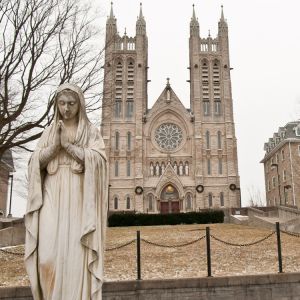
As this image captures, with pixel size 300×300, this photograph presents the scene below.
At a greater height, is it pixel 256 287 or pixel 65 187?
pixel 65 187

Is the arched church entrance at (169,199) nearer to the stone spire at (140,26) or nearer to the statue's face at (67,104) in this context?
the stone spire at (140,26)

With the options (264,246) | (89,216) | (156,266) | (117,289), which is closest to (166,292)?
(117,289)

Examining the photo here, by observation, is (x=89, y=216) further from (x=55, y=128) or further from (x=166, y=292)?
(x=166, y=292)

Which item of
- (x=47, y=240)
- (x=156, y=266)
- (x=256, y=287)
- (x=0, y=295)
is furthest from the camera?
(x=156, y=266)

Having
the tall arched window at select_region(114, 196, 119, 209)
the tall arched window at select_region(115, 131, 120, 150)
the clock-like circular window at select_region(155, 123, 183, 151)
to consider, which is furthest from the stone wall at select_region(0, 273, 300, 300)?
the clock-like circular window at select_region(155, 123, 183, 151)

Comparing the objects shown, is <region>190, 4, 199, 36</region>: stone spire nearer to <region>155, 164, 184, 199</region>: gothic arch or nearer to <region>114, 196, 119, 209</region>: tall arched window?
<region>155, 164, 184, 199</region>: gothic arch

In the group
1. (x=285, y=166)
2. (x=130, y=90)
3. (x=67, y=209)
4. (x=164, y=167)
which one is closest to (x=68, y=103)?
(x=67, y=209)

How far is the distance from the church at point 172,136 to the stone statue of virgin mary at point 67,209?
45.1 metres

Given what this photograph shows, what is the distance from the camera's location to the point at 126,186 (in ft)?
168

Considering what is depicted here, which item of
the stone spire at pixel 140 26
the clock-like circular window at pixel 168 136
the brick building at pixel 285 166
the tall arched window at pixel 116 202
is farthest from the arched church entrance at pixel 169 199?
the stone spire at pixel 140 26

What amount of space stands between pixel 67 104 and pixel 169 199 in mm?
47408

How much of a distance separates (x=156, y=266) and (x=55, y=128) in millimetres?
8772

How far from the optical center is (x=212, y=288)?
871 cm

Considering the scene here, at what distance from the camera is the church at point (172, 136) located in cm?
5062
